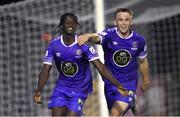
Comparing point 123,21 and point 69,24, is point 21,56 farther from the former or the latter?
point 69,24

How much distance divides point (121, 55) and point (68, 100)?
0.94 metres

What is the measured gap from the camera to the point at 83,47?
848cm

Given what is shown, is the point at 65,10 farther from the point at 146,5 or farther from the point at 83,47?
the point at 83,47

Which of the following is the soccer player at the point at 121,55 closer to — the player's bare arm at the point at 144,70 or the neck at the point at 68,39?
the player's bare arm at the point at 144,70

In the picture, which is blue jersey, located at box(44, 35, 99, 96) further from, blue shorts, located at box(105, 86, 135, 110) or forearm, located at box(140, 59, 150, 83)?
forearm, located at box(140, 59, 150, 83)

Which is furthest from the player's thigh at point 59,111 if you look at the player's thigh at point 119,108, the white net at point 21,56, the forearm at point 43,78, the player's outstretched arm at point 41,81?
the white net at point 21,56

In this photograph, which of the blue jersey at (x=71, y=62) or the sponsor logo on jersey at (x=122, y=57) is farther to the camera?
the sponsor logo on jersey at (x=122, y=57)

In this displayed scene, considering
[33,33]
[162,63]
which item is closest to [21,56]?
[33,33]

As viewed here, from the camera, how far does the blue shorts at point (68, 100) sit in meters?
8.50

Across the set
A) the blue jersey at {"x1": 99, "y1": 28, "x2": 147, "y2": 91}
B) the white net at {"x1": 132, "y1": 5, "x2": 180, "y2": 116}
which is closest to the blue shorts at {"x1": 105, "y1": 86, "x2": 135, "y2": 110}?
the blue jersey at {"x1": 99, "y1": 28, "x2": 147, "y2": 91}

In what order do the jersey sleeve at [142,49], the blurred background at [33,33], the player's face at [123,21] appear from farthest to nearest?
the blurred background at [33,33], the jersey sleeve at [142,49], the player's face at [123,21]

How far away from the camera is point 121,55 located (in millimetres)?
8852

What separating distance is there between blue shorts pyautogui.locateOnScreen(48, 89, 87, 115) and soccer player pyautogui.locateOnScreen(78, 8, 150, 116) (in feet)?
1.80

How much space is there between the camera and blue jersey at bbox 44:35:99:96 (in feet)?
27.7
